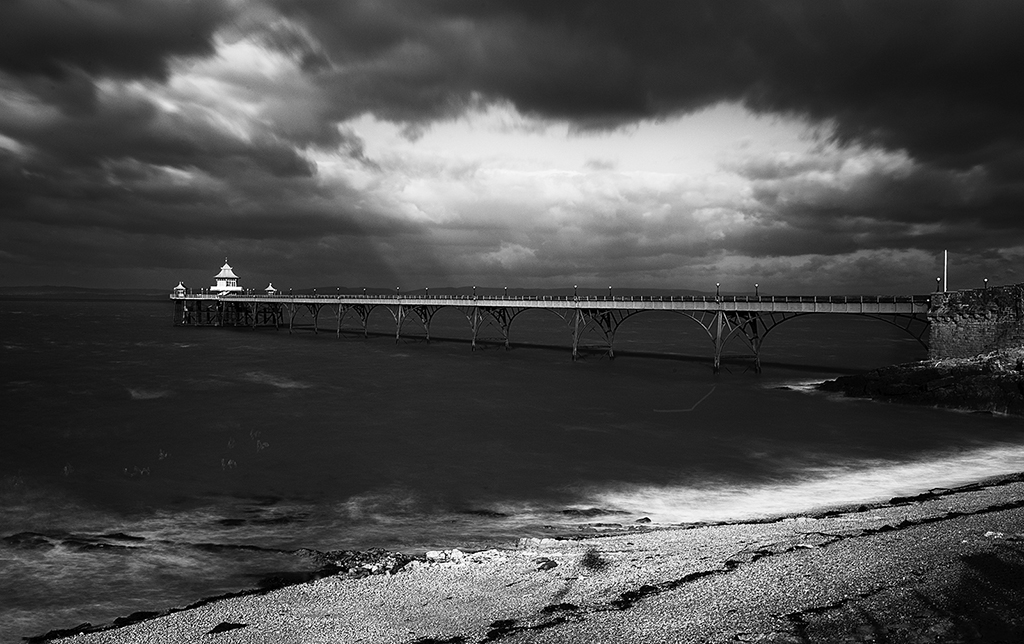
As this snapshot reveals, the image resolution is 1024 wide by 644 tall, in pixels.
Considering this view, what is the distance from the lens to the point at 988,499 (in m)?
14.1

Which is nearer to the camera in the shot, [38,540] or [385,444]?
[38,540]

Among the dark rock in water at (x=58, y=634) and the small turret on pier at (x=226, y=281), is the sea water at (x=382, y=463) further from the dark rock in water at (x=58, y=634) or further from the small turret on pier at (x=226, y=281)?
the small turret on pier at (x=226, y=281)

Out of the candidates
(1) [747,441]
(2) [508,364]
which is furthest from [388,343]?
(1) [747,441]

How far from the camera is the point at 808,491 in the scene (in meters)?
17.6

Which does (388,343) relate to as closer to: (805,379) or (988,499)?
(805,379)

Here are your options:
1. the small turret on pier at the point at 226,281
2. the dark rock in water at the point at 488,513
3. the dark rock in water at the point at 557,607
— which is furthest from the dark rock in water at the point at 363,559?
the small turret on pier at the point at 226,281

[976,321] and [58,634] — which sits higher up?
[976,321]

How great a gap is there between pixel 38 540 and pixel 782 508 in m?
17.8

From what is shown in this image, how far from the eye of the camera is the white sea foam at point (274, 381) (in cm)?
3806

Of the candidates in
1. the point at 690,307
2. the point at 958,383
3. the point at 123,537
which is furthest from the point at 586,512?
the point at 690,307

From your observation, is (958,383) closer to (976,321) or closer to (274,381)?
(976,321)

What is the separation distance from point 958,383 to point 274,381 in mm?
39121

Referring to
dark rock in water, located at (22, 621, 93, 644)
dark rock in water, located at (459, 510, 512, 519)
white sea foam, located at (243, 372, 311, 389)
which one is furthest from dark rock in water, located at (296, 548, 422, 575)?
white sea foam, located at (243, 372, 311, 389)

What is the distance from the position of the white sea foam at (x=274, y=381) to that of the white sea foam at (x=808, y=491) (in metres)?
26.2
